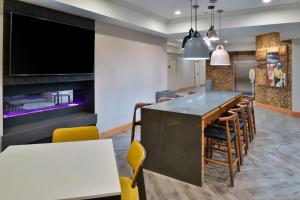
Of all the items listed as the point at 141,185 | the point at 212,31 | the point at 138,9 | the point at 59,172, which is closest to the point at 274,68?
the point at 212,31

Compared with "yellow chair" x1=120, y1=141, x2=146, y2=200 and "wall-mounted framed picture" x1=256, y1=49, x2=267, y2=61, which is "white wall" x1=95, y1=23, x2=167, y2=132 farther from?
"wall-mounted framed picture" x1=256, y1=49, x2=267, y2=61

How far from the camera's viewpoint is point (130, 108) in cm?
569

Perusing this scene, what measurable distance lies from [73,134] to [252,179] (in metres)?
2.42

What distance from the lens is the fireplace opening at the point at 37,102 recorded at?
3.27 m

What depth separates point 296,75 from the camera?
22.4ft

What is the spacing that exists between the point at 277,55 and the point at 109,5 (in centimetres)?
590

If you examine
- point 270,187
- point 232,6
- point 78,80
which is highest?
point 232,6

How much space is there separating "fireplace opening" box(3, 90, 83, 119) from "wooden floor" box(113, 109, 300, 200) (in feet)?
4.29

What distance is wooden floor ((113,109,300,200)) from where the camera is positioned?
266cm

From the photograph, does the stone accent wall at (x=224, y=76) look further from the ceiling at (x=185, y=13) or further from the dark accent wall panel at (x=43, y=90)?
the dark accent wall panel at (x=43, y=90)

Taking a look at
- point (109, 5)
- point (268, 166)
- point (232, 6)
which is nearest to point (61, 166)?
point (268, 166)

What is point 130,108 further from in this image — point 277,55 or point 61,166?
point 277,55

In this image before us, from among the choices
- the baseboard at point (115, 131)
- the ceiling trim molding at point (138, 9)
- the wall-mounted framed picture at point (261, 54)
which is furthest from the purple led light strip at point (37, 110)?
the wall-mounted framed picture at point (261, 54)

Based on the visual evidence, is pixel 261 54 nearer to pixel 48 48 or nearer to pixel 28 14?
pixel 48 48
